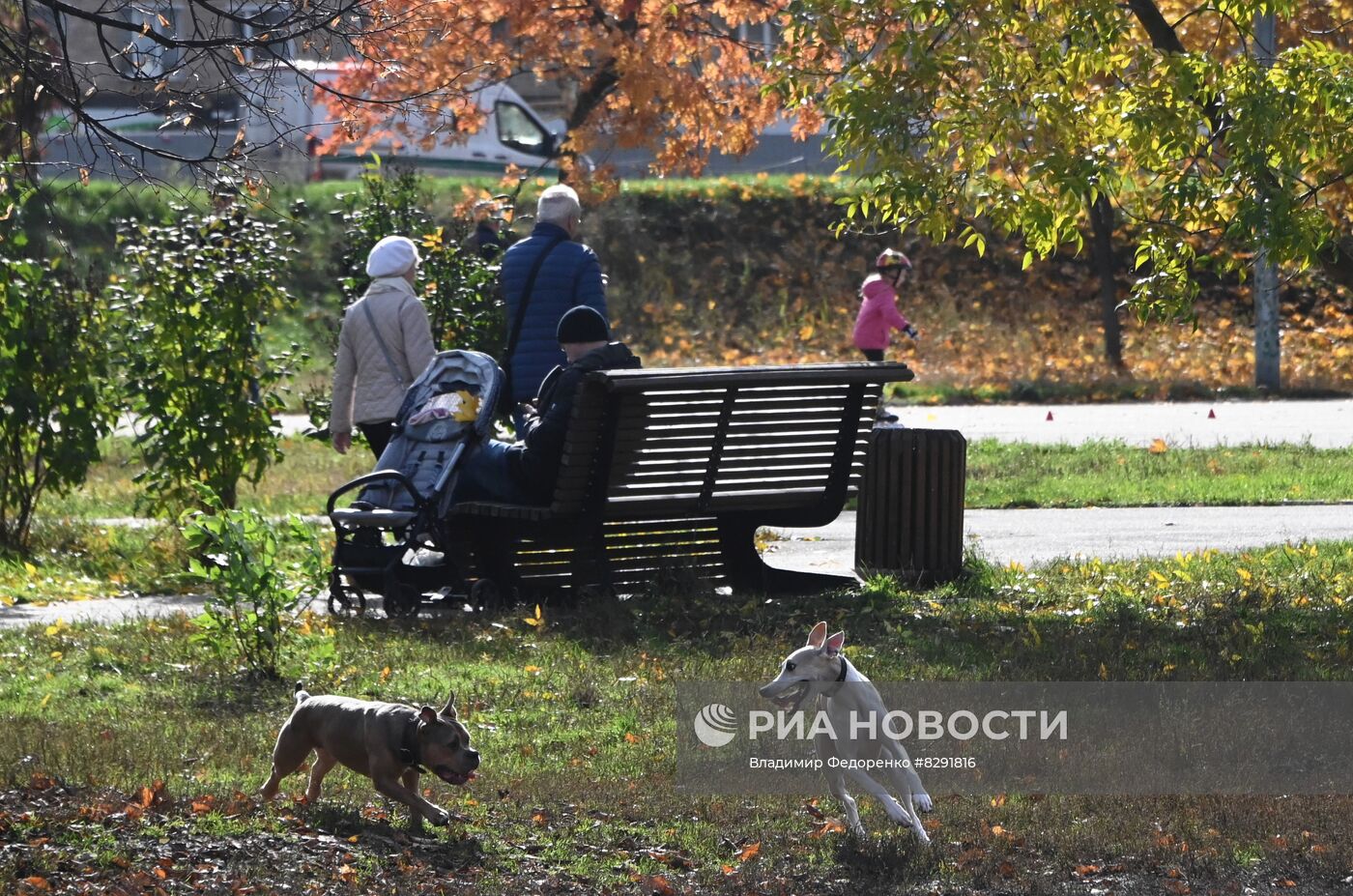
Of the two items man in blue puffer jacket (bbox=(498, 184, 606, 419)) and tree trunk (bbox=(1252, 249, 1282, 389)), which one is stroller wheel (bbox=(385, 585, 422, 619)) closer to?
man in blue puffer jacket (bbox=(498, 184, 606, 419))

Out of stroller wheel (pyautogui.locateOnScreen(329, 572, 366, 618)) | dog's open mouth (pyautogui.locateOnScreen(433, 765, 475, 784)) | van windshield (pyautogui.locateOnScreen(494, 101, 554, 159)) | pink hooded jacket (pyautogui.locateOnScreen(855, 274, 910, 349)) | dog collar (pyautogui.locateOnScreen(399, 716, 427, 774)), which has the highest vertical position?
van windshield (pyautogui.locateOnScreen(494, 101, 554, 159))

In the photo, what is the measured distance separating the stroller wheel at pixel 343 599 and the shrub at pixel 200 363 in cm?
235

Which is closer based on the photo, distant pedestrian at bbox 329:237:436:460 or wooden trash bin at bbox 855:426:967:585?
wooden trash bin at bbox 855:426:967:585

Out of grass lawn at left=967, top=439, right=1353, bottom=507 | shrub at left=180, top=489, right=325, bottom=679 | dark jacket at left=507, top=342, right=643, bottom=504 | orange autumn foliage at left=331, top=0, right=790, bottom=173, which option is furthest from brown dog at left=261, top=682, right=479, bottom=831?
orange autumn foliage at left=331, top=0, right=790, bottom=173

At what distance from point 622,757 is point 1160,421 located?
13.0 m

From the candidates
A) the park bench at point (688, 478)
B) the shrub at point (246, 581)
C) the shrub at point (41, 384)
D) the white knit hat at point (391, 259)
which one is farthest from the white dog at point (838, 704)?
the shrub at point (41, 384)

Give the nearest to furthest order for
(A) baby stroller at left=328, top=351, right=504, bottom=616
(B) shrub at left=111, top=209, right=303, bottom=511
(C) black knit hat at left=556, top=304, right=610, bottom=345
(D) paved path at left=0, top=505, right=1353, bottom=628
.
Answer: (C) black knit hat at left=556, top=304, right=610, bottom=345 < (A) baby stroller at left=328, top=351, right=504, bottom=616 < (D) paved path at left=0, top=505, right=1353, bottom=628 < (B) shrub at left=111, top=209, right=303, bottom=511

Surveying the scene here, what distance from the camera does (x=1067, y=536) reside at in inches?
471

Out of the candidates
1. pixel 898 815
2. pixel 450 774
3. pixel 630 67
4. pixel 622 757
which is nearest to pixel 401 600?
pixel 622 757

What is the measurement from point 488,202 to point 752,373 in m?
7.26

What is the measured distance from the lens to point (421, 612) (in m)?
9.58

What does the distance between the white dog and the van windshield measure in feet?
90.8

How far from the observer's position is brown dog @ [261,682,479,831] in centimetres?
545

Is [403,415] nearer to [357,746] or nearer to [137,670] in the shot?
[137,670]
